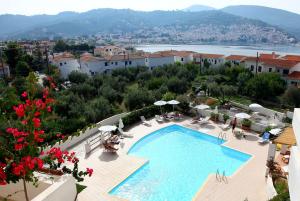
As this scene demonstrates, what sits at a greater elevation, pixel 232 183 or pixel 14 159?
pixel 14 159

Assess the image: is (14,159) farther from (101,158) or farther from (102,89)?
(102,89)

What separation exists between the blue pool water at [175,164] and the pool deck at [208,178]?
505mm

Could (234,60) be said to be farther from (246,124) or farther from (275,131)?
(275,131)

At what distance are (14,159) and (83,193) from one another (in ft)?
24.7

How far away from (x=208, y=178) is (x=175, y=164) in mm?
2635

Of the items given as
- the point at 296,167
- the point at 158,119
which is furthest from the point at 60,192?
the point at 158,119

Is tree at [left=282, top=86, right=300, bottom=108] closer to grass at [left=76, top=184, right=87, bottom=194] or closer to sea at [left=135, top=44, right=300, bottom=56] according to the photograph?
grass at [left=76, top=184, right=87, bottom=194]

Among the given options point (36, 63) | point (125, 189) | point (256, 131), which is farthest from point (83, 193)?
point (36, 63)

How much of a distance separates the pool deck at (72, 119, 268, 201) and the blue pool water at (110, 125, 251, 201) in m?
0.50

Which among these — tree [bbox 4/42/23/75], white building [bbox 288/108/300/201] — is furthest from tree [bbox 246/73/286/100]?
tree [bbox 4/42/23/75]

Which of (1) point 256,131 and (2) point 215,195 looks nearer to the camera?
(2) point 215,195

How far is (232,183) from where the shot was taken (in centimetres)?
1279

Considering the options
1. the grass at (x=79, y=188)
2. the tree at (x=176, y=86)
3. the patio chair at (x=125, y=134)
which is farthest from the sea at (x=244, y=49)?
the grass at (x=79, y=188)

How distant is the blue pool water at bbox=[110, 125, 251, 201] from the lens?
498 inches
